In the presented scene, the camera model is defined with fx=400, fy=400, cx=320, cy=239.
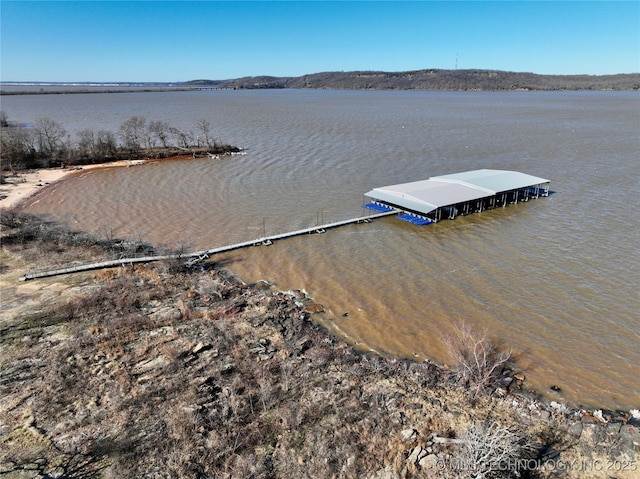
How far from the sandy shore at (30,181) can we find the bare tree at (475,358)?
33.6 m

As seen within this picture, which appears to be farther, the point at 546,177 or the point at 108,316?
the point at 546,177

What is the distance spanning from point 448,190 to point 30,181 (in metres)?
38.4

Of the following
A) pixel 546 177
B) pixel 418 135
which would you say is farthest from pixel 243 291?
pixel 418 135

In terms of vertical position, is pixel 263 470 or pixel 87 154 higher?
pixel 87 154

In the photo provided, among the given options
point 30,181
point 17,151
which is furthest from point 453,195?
point 17,151

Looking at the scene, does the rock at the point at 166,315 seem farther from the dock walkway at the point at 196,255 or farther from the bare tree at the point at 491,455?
the bare tree at the point at 491,455

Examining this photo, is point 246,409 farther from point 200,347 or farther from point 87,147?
point 87,147

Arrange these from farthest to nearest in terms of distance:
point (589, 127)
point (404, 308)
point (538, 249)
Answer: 1. point (589, 127)
2. point (538, 249)
3. point (404, 308)

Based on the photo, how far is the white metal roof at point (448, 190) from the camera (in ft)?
92.3

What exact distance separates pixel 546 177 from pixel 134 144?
47.7 metres

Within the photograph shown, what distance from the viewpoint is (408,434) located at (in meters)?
Result: 10.7

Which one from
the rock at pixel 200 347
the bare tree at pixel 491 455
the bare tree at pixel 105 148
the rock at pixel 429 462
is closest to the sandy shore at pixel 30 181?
the bare tree at pixel 105 148

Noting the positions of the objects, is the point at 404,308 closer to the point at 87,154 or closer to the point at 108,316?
the point at 108,316

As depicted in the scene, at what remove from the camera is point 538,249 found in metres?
24.0
